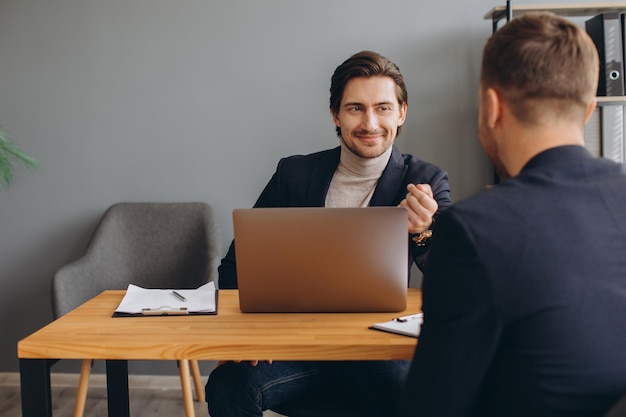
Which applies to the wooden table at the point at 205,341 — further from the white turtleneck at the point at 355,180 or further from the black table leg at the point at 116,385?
the white turtleneck at the point at 355,180

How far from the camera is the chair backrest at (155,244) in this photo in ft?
9.38

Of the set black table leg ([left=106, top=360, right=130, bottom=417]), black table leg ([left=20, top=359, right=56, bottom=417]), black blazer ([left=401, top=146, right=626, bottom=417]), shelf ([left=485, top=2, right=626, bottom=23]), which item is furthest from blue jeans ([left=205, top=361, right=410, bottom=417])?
shelf ([left=485, top=2, right=626, bottom=23])

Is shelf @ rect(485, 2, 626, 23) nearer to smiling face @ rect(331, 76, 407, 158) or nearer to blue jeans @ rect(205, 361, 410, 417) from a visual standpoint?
smiling face @ rect(331, 76, 407, 158)

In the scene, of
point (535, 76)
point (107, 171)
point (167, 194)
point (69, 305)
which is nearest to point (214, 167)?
point (167, 194)

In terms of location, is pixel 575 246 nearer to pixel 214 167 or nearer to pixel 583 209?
pixel 583 209

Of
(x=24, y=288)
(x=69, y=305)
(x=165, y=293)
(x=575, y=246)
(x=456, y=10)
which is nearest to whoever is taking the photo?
(x=575, y=246)

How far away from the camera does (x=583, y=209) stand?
93cm

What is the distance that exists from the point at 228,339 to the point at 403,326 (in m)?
0.35

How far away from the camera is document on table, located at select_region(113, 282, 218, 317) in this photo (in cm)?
152

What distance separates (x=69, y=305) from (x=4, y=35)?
1357mm

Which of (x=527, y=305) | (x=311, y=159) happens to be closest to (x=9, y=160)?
(x=311, y=159)

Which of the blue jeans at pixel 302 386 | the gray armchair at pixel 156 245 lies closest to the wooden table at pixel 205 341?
the blue jeans at pixel 302 386

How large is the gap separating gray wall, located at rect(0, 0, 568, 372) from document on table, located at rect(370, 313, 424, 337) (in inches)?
65.2

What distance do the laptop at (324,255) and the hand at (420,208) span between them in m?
0.27
